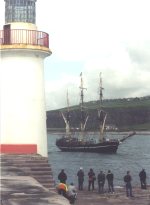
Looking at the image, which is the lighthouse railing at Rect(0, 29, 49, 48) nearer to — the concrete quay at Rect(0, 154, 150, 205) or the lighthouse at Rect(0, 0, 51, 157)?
the lighthouse at Rect(0, 0, 51, 157)

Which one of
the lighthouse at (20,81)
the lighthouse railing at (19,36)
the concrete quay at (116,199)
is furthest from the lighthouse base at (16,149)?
the lighthouse railing at (19,36)

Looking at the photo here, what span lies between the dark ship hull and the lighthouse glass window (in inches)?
4032

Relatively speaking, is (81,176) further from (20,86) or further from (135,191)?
(20,86)

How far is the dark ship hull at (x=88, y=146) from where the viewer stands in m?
119

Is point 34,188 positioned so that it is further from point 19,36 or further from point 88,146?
point 88,146

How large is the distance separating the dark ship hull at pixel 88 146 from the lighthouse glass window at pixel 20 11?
102m

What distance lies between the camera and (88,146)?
123m

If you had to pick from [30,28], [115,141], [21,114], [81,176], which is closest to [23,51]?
[30,28]

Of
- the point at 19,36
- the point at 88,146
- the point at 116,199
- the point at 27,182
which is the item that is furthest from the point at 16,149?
the point at 88,146

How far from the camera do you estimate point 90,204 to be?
1853 cm

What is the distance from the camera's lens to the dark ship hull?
119 meters

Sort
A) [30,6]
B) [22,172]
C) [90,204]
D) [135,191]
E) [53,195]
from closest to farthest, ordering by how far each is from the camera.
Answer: [53,195], [22,172], [30,6], [90,204], [135,191]

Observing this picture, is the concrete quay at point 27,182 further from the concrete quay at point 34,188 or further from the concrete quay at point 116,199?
the concrete quay at point 116,199

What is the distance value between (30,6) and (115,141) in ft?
340
